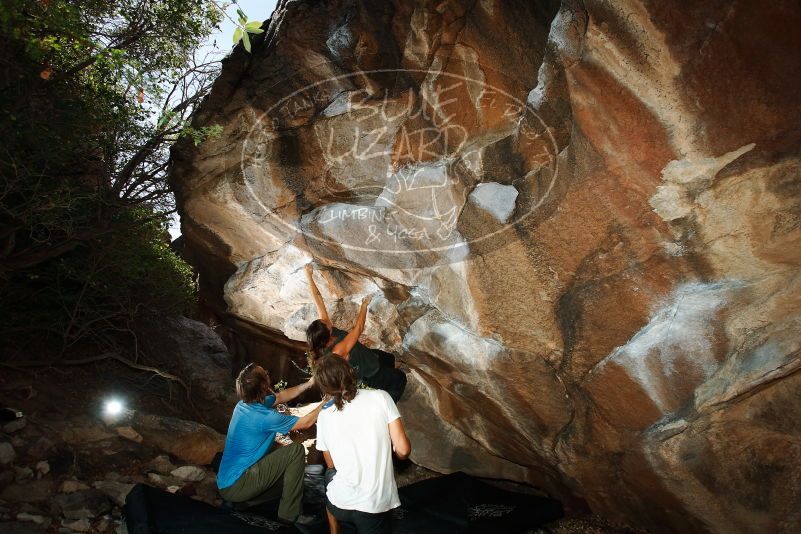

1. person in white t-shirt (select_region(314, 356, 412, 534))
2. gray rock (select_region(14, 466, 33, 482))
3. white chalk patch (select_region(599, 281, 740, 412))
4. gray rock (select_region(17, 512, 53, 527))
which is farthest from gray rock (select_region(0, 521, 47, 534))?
white chalk patch (select_region(599, 281, 740, 412))

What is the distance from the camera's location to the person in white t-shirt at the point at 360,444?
254cm

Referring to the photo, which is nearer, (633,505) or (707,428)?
(707,428)

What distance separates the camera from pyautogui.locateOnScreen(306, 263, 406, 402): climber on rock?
13.6 feet

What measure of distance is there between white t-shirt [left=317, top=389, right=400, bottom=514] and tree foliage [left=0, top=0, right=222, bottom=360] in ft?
11.1

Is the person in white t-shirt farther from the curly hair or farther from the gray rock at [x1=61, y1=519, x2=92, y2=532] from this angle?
the gray rock at [x1=61, y1=519, x2=92, y2=532]

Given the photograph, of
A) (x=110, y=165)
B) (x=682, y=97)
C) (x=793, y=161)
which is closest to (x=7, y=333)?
(x=110, y=165)

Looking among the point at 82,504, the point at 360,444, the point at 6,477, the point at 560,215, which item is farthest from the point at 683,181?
the point at 6,477

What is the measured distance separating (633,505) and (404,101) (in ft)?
13.6

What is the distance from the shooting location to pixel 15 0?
129 inches

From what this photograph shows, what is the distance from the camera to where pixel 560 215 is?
330 centimetres

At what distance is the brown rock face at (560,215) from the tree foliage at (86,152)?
1.19 metres

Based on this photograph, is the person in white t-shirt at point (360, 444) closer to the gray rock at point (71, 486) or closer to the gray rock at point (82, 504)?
the gray rock at point (82, 504)

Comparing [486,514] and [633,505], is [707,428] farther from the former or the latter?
[486,514]

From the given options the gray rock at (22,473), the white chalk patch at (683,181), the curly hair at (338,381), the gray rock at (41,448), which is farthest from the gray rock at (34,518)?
the white chalk patch at (683,181)
